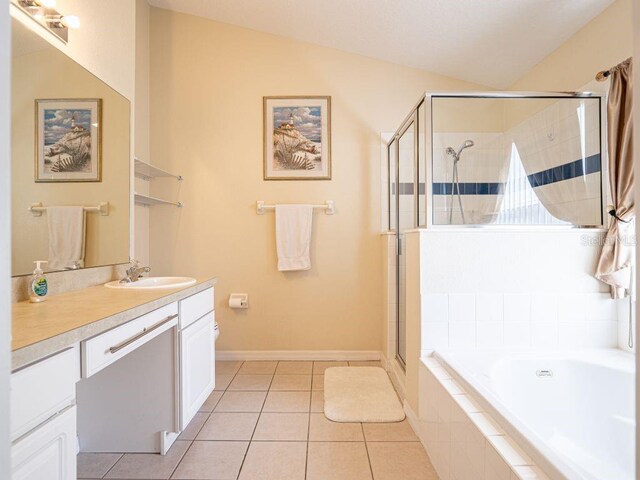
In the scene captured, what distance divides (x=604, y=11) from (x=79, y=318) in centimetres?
283

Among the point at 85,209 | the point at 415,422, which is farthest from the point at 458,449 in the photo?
the point at 85,209

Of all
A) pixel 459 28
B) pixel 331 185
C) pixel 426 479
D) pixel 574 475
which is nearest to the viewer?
pixel 574 475

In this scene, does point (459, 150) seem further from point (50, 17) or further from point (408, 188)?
point (50, 17)

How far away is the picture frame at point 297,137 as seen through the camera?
2.85 m

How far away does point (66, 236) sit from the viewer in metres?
1.57

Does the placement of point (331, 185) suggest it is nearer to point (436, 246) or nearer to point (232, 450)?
point (436, 246)

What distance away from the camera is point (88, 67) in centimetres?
175

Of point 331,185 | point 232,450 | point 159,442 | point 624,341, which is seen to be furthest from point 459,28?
point 159,442

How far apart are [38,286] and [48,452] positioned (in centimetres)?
77

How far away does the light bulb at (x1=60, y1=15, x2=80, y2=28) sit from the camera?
1.56 meters

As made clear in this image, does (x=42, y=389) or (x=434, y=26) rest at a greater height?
(x=434, y=26)

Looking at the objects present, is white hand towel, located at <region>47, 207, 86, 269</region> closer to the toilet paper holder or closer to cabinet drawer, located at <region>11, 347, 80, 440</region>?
cabinet drawer, located at <region>11, 347, 80, 440</region>

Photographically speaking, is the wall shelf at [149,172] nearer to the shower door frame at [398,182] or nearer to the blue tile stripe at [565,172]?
the shower door frame at [398,182]

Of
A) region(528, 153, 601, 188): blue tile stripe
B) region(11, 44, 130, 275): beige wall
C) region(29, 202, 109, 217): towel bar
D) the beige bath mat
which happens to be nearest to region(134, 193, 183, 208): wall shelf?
region(11, 44, 130, 275): beige wall
